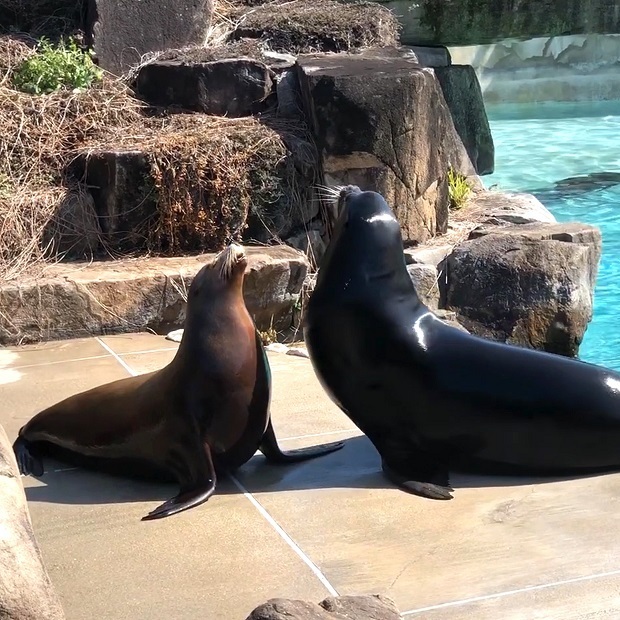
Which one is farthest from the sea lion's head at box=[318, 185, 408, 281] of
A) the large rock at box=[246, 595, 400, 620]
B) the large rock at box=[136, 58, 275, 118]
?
the large rock at box=[136, 58, 275, 118]

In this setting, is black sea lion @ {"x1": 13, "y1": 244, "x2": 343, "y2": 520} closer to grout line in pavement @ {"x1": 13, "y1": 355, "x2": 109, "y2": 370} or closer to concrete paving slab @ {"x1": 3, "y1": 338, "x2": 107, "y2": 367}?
grout line in pavement @ {"x1": 13, "y1": 355, "x2": 109, "y2": 370}

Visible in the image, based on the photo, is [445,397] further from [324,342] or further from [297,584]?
[297,584]

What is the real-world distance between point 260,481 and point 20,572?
1.45m

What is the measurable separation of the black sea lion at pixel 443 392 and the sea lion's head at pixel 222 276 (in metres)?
0.29

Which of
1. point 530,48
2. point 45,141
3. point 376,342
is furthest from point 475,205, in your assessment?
point 530,48

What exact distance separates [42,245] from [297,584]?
Answer: 3.93 m

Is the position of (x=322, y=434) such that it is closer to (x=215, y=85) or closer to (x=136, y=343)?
(x=136, y=343)

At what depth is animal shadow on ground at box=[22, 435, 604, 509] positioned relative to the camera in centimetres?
344

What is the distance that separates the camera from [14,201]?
6281 mm

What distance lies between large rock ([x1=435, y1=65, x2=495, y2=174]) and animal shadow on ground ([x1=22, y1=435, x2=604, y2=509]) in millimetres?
8047

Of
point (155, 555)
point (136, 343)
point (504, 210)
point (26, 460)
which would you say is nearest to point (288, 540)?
point (155, 555)

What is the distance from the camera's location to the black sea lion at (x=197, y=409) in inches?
133

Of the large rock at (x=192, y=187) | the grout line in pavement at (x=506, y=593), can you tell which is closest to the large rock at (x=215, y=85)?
the large rock at (x=192, y=187)

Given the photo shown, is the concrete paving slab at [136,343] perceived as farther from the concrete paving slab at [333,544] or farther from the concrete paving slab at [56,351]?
the concrete paving slab at [333,544]
